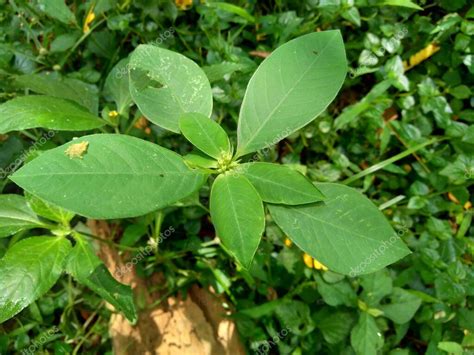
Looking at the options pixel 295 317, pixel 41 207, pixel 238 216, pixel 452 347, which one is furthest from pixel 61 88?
pixel 452 347

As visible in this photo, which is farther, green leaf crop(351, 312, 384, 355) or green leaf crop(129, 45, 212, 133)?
green leaf crop(351, 312, 384, 355)

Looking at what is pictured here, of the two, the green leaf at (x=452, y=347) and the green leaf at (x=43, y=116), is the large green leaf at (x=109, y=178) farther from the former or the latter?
the green leaf at (x=452, y=347)

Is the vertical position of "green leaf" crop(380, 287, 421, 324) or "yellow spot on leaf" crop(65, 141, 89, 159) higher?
"yellow spot on leaf" crop(65, 141, 89, 159)

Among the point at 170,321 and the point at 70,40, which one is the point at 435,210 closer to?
the point at 170,321

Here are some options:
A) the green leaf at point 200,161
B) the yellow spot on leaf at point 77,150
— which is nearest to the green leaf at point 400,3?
the green leaf at point 200,161

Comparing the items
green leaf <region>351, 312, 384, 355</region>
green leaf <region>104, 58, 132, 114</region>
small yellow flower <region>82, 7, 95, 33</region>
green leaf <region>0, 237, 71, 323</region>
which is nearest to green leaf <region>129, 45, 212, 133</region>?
green leaf <region>104, 58, 132, 114</region>

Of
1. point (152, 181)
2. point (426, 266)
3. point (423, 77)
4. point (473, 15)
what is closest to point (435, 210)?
point (426, 266)

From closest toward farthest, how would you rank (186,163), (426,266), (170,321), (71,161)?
(71,161), (186,163), (426,266), (170,321)

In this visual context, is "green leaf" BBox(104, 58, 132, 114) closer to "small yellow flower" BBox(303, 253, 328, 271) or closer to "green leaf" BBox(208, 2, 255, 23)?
"green leaf" BBox(208, 2, 255, 23)

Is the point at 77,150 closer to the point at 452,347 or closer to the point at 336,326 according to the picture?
the point at 336,326
